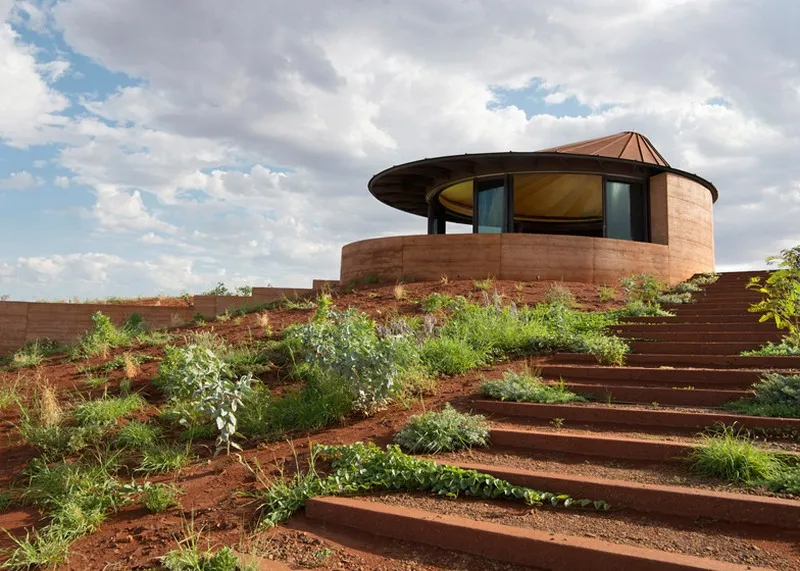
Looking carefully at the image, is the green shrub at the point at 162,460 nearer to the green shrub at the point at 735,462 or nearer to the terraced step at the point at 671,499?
the terraced step at the point at 671,499

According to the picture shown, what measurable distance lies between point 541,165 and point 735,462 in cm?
1187

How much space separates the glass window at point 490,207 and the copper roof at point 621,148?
1535 millimetres

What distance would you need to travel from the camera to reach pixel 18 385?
28.6 ft

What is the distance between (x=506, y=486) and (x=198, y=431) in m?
3.09

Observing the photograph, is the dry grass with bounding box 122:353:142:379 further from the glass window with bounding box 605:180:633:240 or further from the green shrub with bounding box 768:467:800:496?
the glass window with bounding box 605:180:633:240

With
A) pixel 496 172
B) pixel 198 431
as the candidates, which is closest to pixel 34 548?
pixel 198 431

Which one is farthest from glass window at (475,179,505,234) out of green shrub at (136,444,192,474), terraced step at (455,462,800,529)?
terraced step at (455,462,800,529)

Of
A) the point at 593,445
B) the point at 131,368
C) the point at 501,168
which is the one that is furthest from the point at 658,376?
the point at 501,168

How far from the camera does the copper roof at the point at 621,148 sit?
632 inches

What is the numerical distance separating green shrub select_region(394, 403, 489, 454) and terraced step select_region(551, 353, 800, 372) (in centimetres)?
256

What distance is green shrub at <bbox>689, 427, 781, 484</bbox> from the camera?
4113mm

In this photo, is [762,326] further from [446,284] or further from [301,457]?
[301,457]

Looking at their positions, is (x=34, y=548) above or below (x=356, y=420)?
below

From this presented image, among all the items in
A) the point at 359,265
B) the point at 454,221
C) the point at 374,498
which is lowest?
the point at 374,498
